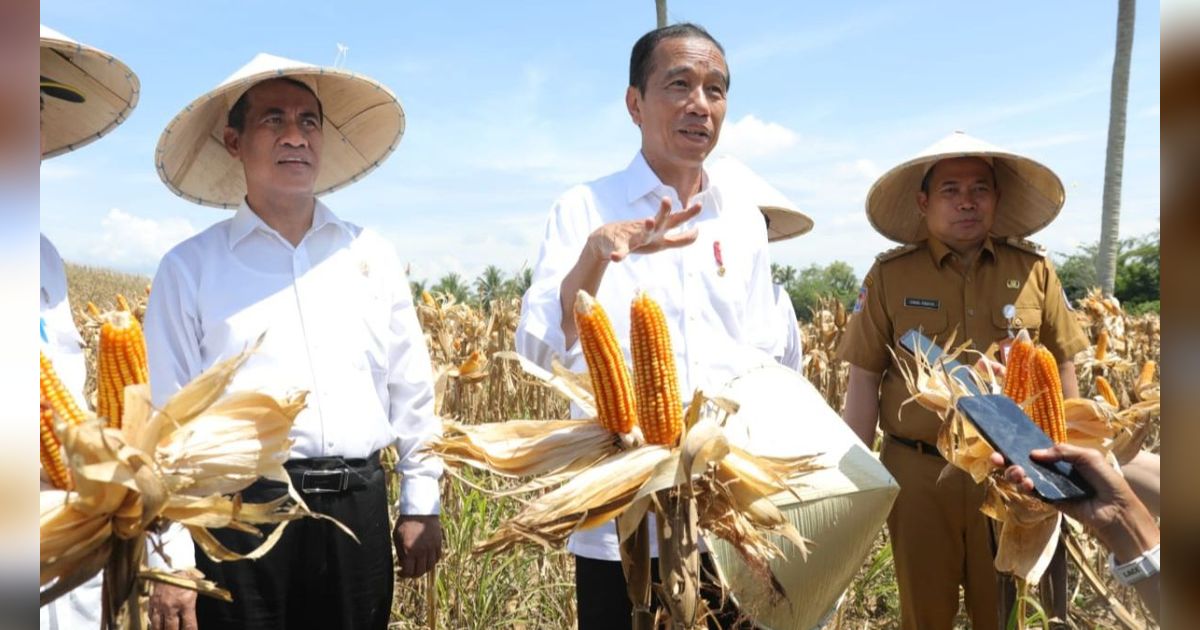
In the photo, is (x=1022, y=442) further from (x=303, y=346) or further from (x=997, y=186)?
(x=303, y=346)

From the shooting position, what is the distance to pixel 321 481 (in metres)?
2.49

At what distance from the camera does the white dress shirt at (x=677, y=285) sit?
237cm

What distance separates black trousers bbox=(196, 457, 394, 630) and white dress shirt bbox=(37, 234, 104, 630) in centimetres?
32

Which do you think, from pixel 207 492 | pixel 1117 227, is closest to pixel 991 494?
pixel 207 492

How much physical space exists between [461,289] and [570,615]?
1393 inches

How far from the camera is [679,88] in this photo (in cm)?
251

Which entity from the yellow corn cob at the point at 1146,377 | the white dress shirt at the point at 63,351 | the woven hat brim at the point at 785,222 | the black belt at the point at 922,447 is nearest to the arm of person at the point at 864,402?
the black belt at the point at 922,447

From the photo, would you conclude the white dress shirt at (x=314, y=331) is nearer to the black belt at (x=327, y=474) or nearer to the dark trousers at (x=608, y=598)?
the black belt at (x=327, y=474)

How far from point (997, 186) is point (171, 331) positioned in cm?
325

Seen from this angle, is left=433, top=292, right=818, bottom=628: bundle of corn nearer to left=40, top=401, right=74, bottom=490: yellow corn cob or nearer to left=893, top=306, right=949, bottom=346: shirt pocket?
left=40, top=401, right=74, bottom=490: yellow corn cob

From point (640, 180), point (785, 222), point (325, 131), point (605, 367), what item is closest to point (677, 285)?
point (640, 180)

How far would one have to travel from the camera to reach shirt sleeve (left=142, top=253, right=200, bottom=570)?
2.42 metres

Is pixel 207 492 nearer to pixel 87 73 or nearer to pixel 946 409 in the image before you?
pixel 87 73

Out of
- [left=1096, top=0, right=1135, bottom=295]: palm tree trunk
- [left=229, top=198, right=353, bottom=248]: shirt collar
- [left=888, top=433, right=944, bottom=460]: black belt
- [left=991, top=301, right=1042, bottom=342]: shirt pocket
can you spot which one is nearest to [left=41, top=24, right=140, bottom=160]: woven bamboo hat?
[left=229, top=198, right=353, bottom=248]: shirt collar
